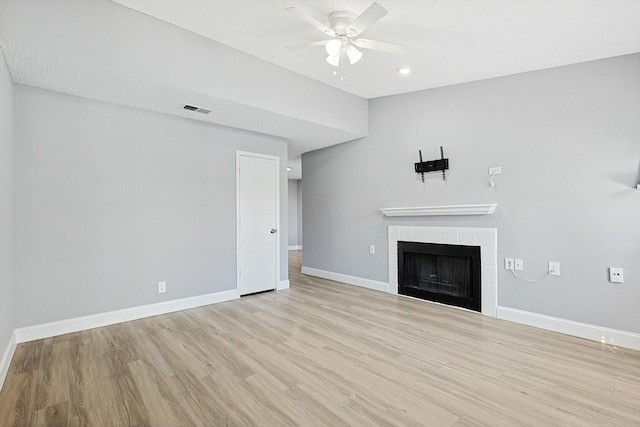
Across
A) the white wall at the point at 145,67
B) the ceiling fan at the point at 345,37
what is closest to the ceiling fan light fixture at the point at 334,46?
the ceiling fan at the point at 345,37

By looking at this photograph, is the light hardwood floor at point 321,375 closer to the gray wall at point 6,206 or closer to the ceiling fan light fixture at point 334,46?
the gray wall at point 6,206

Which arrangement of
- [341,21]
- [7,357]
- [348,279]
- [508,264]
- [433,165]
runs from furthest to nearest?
1. [348,279]
2. [433,165]
3. [508,264]
4. [341,21]
5. [7,357]

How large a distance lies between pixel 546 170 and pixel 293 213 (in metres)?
8.20

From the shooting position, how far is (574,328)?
2895mm

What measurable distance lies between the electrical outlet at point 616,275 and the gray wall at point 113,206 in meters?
4.06

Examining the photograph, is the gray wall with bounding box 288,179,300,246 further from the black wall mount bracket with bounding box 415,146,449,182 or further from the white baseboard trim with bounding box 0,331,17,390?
the white baseboard trim with bounding box 0,331,17,390

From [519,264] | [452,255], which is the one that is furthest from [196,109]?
[519,264]

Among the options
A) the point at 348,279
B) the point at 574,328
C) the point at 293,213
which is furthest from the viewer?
the point at 293,213

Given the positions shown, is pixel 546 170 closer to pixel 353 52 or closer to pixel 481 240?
pixel 481 240

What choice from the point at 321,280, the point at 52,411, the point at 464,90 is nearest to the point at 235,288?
the point at 321,280

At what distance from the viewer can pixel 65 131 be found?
9.78 ft

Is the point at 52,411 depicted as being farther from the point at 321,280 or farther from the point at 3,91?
the point at 321,280

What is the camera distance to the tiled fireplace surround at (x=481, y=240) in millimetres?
3434

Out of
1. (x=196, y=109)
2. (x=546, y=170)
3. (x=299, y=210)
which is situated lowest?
(x=299, y=210)
